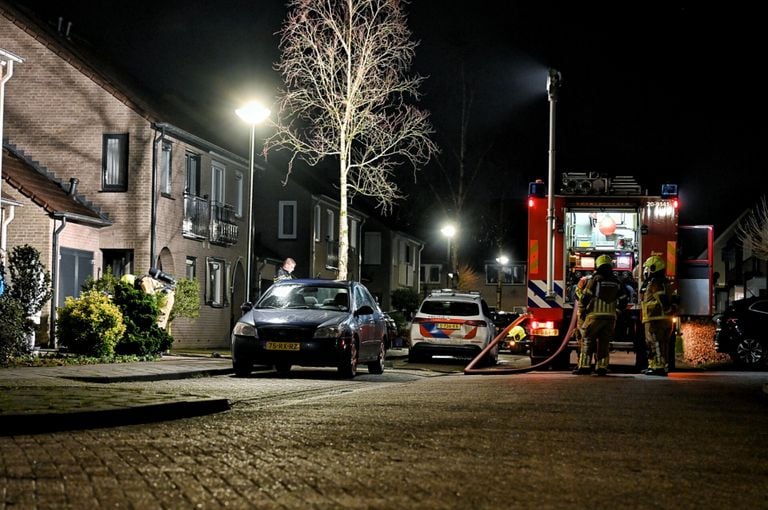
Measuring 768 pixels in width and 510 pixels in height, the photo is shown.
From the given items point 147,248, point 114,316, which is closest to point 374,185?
point 147,248

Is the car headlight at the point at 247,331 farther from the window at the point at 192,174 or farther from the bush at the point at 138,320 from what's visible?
the window at the point at 192,174

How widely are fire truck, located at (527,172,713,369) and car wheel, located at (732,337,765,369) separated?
155 inches

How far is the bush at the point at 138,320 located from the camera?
21891 mm

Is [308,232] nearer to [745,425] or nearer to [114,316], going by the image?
[114,316]

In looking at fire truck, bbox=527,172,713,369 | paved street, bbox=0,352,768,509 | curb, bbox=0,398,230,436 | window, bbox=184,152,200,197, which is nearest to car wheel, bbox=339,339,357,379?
fire truck, bbox=527,172,713,369

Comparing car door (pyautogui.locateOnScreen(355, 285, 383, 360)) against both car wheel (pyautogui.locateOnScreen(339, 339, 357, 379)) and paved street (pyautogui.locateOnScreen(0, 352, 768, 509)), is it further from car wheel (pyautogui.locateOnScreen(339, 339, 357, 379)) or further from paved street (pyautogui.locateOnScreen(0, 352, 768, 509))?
paved street (pyautogui.locateOnScreen(0, 352, 768, 509))

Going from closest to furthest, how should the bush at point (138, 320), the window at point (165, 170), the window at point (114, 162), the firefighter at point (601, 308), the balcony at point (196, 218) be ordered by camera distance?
the firefighter at point (601, 308) < the bush at point (138, 320) < the window at point (114, 162) < the window at point (165, 170) < the balcony at point (196, 218)

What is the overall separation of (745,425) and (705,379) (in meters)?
7.90

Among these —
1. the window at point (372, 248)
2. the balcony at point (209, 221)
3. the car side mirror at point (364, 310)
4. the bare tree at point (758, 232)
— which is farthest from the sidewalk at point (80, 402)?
the window at point (372, 248)

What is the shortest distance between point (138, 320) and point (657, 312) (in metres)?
9.38

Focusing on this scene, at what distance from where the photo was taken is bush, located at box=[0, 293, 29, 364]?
19.1 metres

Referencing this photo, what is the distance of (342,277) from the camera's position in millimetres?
32219

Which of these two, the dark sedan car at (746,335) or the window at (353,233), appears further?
the window at (353,233)

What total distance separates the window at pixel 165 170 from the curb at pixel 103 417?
1991 cm
